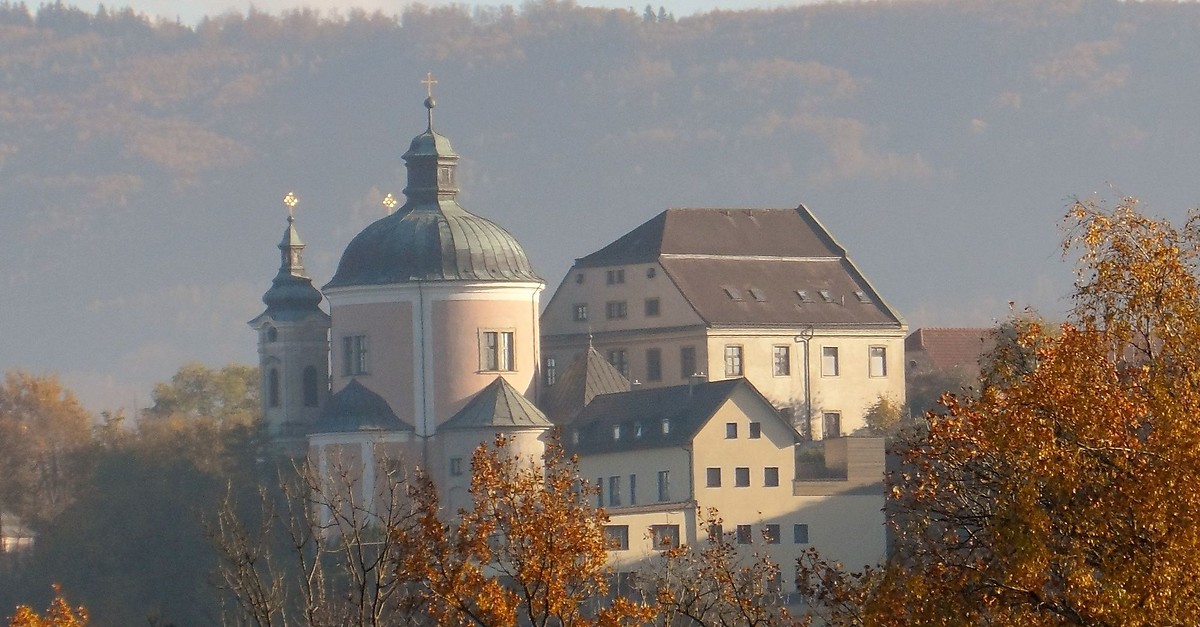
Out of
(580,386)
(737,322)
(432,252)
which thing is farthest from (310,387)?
(737,322)

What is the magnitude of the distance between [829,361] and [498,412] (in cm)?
1577

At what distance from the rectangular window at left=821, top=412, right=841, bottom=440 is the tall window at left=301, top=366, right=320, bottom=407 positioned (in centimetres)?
1689

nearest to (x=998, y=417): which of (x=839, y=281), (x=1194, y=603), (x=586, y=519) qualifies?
(x=1194, y=603)

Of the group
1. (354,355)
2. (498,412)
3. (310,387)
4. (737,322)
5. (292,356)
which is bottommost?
(498,412)

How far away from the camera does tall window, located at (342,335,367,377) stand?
330 ft

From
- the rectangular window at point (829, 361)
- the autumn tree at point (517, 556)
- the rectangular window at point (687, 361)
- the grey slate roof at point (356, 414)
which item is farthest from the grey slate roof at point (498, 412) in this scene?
the autumn tree at point (517, 556)

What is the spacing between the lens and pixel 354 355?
101 m

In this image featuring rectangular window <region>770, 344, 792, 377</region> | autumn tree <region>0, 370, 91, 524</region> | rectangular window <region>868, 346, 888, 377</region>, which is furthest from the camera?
autumn tree <region>0, 370, 91, 524</region>

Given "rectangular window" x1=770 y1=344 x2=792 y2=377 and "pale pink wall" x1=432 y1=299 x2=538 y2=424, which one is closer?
"pale pink wall" x1=432 y1=299 x2=538 y2=424

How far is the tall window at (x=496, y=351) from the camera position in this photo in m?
99.6

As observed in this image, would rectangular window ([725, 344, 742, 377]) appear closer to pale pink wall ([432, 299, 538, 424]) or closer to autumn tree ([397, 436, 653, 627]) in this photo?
pale pink wall ([432, 299, 538, 424])

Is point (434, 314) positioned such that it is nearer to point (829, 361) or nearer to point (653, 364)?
point (653, 364)

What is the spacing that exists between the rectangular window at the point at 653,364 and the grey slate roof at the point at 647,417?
6.28 m

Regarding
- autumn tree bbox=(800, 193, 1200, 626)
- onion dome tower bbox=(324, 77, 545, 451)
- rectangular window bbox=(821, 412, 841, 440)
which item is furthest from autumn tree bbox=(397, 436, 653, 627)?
rectangular window bbox=(821, 412, 841, 440)
